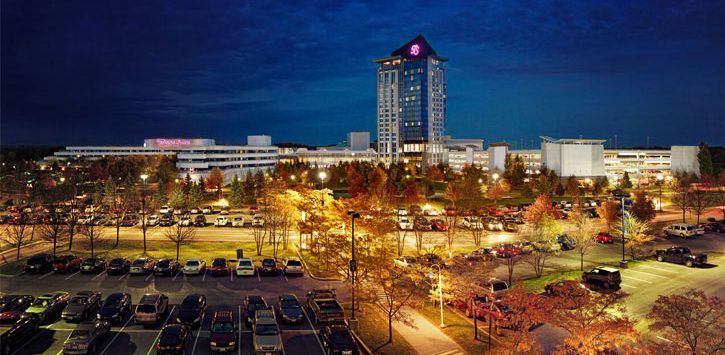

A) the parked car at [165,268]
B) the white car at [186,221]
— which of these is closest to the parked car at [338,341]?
the parked car at [165,268]

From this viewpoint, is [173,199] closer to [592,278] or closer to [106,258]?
[106,258]

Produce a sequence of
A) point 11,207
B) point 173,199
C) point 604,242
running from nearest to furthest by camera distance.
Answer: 1. point 604,242
2. point 173,199
3. point 11,207

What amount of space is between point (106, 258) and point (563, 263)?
38.1m

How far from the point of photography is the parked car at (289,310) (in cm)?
2655

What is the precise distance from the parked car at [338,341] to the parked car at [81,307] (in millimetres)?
12880

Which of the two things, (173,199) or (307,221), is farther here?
(173,199)

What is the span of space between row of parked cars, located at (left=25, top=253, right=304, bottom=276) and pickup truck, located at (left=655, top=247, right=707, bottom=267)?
30228 millimetres

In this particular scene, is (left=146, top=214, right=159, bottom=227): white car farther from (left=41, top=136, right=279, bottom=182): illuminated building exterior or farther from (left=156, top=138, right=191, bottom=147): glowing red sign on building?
(left=156, top=138, right=191, bottom=147): glowing red sign on building

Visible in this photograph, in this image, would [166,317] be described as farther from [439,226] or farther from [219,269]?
[439,226]

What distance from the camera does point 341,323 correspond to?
25.8 meters

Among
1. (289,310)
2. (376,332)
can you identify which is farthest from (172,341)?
(376,332)

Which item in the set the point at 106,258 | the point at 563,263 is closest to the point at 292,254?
the point at 106,258

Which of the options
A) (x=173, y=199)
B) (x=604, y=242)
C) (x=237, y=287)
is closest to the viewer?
(x=237, y=287)

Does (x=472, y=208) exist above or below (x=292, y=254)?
above
